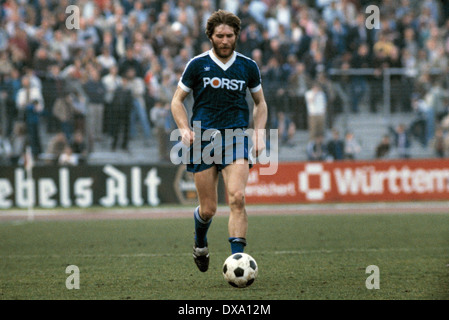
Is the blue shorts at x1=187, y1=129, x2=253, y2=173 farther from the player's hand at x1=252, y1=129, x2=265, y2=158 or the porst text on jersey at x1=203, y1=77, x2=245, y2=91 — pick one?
the porst text on jersey at x1=203, y1=77, x2=245, y2=91

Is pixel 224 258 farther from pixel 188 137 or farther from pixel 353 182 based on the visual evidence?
pixel 353 182

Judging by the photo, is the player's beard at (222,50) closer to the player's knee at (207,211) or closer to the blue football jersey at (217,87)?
the blue football jersey at (217,87)

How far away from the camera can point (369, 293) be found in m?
6.87

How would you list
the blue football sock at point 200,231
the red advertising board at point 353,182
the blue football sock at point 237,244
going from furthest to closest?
the red advertising board at point 353,182
the blue football sock at point 200,231
the blue football sock at point 237,244

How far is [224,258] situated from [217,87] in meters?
2.67

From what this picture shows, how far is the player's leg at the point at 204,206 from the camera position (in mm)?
7789

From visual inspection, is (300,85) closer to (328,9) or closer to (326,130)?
(326,130)

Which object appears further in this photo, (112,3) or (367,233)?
(112,3)

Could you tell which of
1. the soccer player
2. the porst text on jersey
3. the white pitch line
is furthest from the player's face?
the white pitch line

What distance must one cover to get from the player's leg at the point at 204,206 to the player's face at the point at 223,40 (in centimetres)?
113

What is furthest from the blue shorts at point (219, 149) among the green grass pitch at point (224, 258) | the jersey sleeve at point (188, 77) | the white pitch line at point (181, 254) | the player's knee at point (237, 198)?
the white pitch line at point (181, 254)

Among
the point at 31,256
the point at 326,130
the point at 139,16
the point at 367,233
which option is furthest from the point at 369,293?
the point at 139,16

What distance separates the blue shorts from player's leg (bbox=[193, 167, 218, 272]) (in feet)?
0.28
